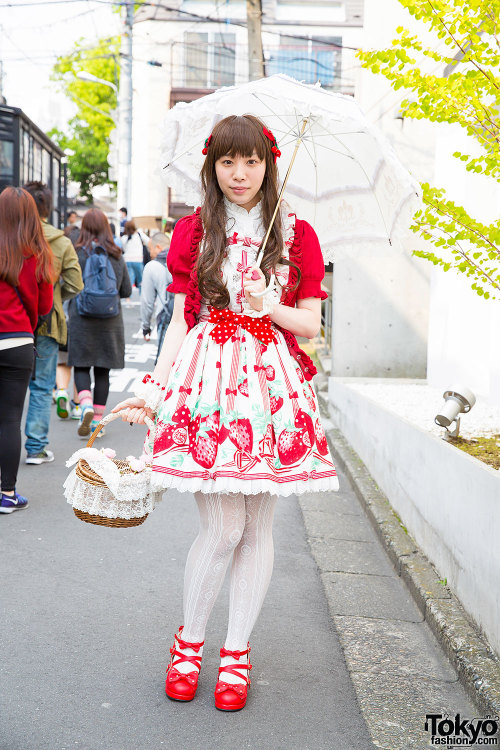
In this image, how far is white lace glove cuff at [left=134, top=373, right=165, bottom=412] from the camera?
9.56 feet

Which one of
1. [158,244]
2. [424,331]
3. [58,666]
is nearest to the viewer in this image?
[58,666]

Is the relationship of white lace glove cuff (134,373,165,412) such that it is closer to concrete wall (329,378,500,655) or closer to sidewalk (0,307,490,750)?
sidewalk (0,307,490,750)

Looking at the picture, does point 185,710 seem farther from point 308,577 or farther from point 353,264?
point 353,264

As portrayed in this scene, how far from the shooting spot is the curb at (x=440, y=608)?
302cm

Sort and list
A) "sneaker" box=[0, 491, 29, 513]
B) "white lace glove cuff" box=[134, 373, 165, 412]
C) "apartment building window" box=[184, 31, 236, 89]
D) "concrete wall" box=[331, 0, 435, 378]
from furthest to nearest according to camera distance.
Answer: "apartment building window" box=[184, 31, 236, 89] → "concrete wall" box=[331, 0, 435, 378] → "sneaker" box=[0, 491, 29, 513] → "white lace glove cuff" box=[134, 373, 165, 412]

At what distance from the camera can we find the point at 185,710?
288 cm

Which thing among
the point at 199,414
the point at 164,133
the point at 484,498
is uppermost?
the point at 164,133

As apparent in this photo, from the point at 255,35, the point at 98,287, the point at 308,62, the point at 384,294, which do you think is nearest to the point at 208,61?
the point at 308,62

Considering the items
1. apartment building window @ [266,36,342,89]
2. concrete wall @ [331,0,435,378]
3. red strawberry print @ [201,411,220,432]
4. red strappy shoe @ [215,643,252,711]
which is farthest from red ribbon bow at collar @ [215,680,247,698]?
apartment building window @ [266,36,342,89]

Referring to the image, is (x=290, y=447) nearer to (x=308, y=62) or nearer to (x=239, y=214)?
(x=239, y=214)

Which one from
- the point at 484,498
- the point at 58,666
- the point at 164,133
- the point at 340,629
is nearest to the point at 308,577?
the point at 340,629

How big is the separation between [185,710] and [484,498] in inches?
55.8

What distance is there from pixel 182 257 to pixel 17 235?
2.44m

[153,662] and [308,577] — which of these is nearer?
[153,662]
